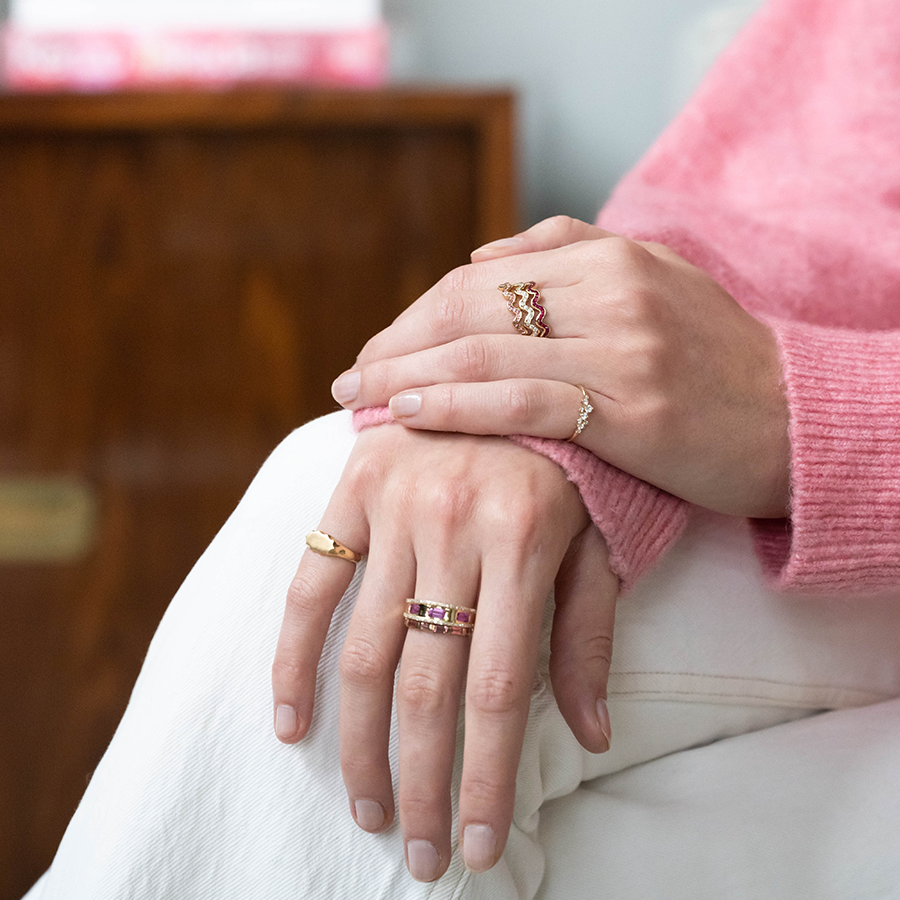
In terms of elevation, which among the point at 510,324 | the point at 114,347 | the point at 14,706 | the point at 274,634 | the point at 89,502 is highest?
the point at 510,324

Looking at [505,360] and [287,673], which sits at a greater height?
[505,360]

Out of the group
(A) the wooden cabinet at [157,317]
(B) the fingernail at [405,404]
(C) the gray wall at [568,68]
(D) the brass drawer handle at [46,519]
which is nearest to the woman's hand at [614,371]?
(B) the fingernail at [405,404]

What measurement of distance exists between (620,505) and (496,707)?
0.11 metres

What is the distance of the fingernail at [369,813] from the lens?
1.21 feet

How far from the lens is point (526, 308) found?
426 millimetres

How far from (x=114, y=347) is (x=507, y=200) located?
0.56 metres

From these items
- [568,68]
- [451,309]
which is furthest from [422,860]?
[568,68]

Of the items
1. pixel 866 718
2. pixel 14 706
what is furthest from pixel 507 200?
pixel 14 706

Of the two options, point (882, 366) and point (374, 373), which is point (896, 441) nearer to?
point (882, 366)

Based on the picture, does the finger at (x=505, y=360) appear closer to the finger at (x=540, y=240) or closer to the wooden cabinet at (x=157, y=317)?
the finger at (x=540, y=240)

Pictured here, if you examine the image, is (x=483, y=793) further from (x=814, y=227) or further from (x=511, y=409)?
(x=814, y=227)

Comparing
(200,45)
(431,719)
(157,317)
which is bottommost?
(157,317)

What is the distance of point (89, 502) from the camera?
1.21 meters

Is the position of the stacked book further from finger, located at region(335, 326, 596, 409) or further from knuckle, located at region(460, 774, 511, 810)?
knuckle, located at region(460, 774, 511, 810)
